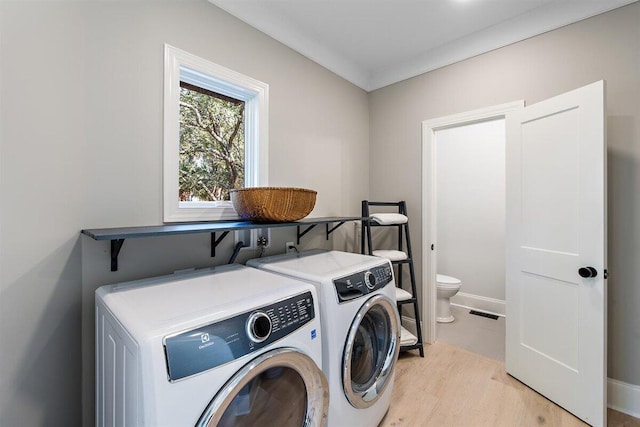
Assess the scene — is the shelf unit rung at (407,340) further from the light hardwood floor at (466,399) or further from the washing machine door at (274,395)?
the washing machine door at (274,395)

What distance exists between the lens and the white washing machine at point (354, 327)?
127 centimetres

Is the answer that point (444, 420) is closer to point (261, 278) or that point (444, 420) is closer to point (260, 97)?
point (261, 278)

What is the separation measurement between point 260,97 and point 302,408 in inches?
69.8

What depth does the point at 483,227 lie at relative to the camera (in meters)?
3.34

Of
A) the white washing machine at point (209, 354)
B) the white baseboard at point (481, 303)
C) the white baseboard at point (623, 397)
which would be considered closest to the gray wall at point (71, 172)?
the white washing machine at point (209, 354)

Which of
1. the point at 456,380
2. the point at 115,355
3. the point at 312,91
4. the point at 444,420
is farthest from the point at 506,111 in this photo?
the point at 115,355

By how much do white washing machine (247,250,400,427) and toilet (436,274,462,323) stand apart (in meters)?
1.52

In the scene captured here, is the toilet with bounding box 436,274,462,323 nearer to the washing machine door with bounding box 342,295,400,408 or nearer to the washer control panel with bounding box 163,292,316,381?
the washing machine door with bounding box 342,295,400,408

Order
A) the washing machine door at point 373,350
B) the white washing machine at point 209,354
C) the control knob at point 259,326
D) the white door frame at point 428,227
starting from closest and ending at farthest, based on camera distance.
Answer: the white washing machine at point 209,354
the control knob at point 259,326
the washing machine door at point 373,350
the white door frame at point 428,227

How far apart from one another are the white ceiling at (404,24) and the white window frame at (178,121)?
1.36 ft

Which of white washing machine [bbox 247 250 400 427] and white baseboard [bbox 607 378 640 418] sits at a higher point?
white washing machine [bbox 247 250 400 427]

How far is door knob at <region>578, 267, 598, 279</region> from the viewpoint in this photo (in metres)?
1.56

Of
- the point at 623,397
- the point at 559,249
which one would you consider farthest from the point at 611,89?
the point at 623,397

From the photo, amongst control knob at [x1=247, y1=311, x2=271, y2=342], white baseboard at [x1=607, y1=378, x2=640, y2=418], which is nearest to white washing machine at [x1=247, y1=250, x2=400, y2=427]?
control knob at [x1=247, y1=311, x2=271, y2=342]
